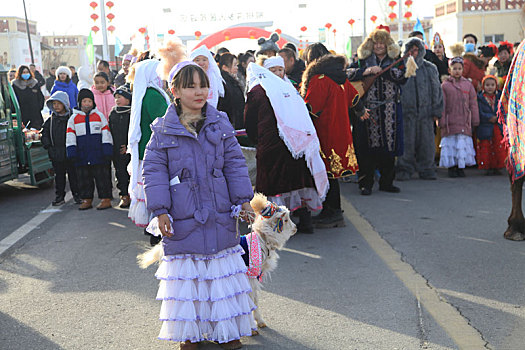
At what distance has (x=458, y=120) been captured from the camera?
1105cm

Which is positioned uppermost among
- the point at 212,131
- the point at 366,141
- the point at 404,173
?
the point at 212,131

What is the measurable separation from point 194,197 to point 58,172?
6.09 m

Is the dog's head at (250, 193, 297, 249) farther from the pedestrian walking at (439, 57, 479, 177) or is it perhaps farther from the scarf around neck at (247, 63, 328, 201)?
the pedestrian walking at (439, 57, 479, 177)

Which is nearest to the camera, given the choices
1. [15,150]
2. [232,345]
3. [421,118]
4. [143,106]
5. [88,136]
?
[232,345]

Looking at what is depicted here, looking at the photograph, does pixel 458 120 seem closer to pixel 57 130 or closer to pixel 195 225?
pixel 57 130

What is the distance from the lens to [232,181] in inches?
163

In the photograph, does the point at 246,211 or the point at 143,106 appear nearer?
the point at 246,211

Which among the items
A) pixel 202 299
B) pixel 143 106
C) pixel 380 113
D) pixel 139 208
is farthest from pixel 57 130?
pixel 202 299

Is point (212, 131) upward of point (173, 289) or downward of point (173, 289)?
upward

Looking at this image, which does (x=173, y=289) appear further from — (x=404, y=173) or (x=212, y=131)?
(x=404, y=173)

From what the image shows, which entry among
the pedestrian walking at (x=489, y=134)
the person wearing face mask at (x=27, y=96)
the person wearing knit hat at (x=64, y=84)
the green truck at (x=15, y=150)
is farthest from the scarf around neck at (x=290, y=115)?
the person wearing face mask at (x=27, y=96)

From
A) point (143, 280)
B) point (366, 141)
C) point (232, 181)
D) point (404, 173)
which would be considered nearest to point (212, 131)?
point (232, 181)

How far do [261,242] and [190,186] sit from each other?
674 millimetres

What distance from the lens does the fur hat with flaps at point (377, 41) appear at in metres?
9.14
